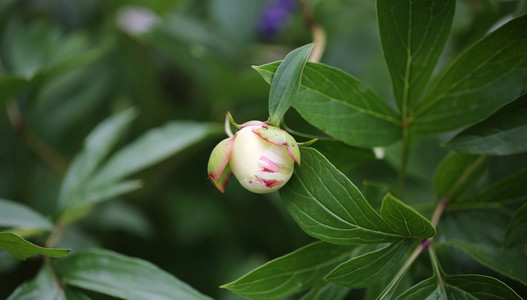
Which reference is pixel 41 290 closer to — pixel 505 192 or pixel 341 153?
pixel 341 153

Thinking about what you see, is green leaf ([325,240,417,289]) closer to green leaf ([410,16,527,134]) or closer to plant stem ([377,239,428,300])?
plant stem ([377,239,428,300])

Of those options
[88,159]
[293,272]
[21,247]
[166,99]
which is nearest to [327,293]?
[293,272]

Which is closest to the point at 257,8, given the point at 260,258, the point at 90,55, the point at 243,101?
the point at 243,101

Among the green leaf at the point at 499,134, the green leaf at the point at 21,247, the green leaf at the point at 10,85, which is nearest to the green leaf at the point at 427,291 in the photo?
the green leaf at the point at 499,134

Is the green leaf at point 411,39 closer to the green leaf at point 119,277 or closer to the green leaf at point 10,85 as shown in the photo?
the green leaf at point 119,277

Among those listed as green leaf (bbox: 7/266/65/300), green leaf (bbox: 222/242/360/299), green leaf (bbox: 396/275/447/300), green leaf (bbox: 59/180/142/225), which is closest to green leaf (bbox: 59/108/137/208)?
green leaf (bbox: 59/180/142/225)

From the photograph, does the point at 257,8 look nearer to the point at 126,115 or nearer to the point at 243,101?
the point at 243,101
